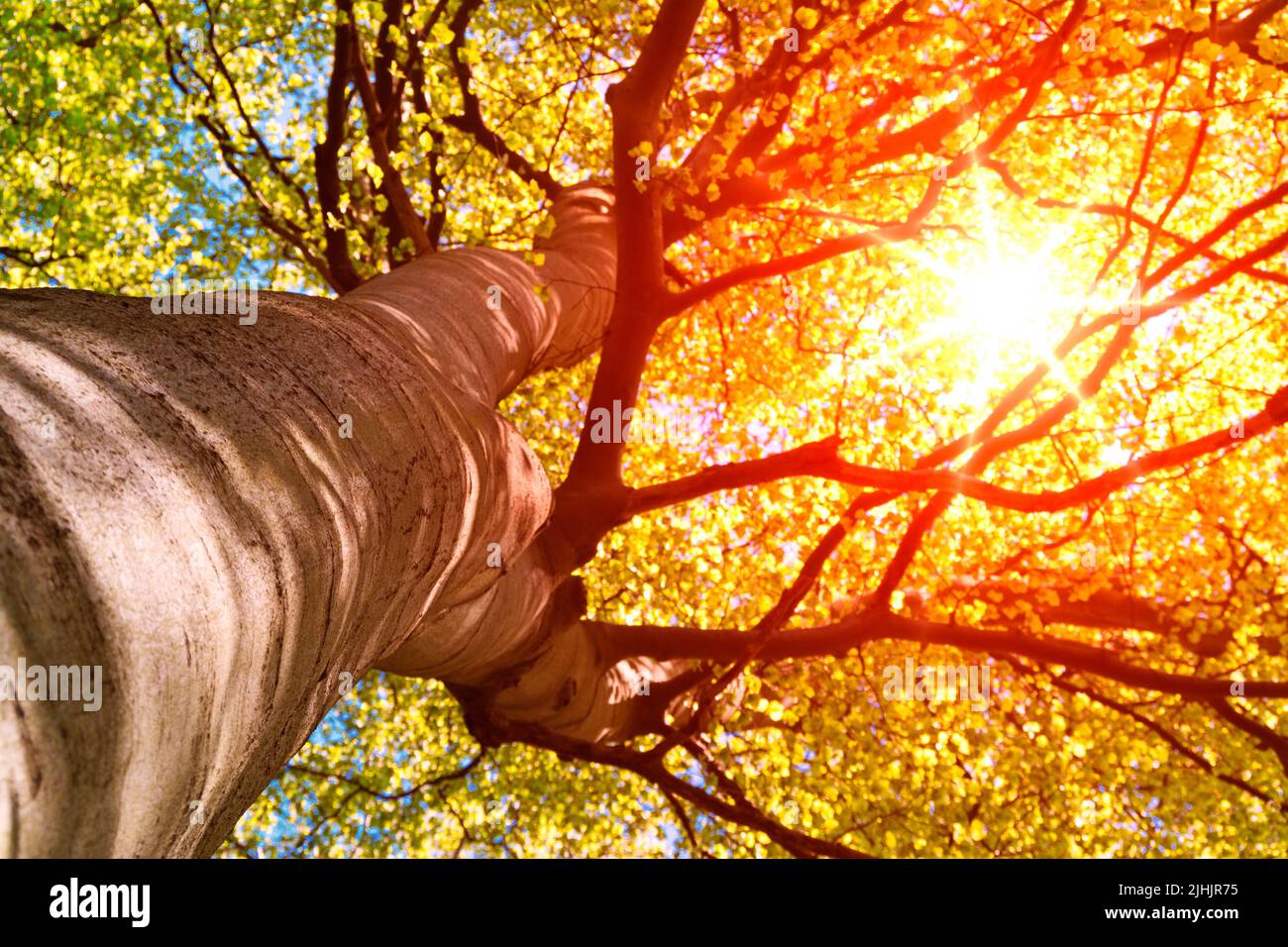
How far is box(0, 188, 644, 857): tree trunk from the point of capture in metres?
0.91

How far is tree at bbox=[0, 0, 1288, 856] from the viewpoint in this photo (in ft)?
4.12

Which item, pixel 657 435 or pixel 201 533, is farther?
pixel 657 435

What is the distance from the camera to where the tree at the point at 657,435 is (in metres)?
1.25

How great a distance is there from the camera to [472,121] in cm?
736

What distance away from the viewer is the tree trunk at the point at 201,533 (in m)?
0.91

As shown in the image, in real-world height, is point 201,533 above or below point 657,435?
below

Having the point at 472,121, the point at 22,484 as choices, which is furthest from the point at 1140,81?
the point at 22,484

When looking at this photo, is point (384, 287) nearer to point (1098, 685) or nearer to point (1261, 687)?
point (1261, 687)

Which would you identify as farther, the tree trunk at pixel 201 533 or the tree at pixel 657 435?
the tree at pixel 657 435

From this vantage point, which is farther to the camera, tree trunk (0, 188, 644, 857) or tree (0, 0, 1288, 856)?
tree (0, 0, 1288, 856)

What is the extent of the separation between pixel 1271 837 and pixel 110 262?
14.7 meters

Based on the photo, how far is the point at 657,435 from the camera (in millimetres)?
8953

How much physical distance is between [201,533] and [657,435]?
7.86 meters

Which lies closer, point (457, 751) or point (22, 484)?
point (22, 484)
